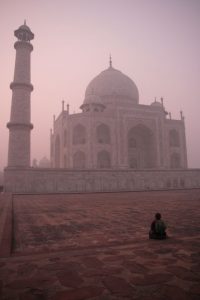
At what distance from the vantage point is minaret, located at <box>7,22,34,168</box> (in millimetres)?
19000

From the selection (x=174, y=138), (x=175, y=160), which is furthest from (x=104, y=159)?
(x=174, y=138)

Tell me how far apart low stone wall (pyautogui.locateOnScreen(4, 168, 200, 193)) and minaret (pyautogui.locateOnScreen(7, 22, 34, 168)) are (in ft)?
3.65

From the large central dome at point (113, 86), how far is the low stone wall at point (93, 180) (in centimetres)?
1175

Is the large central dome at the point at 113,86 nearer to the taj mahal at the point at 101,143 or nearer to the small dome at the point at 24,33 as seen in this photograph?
the taj mahal at the point at 101,143

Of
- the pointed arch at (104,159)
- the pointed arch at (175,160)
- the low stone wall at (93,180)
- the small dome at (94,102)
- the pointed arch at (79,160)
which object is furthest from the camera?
the pointed arch at (175,160)

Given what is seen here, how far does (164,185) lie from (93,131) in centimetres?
A: 854

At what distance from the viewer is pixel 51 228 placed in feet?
15.8

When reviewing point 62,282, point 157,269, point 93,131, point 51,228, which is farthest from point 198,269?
point 93,131

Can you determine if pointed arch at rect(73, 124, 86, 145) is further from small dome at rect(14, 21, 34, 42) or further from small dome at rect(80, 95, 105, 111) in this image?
small dome at rect(14, 21, 34, 42)

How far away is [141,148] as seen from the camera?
30.5 metres

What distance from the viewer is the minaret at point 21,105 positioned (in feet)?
62.3

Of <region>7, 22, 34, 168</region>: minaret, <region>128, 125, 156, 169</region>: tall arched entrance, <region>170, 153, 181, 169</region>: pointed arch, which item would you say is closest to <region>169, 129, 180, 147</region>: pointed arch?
<region>170, 153, 181, 169</region>: pointed arch

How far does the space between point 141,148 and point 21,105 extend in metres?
15.6

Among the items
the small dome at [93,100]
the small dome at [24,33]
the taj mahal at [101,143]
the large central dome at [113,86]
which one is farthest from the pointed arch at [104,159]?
the small dome at [24,33]
